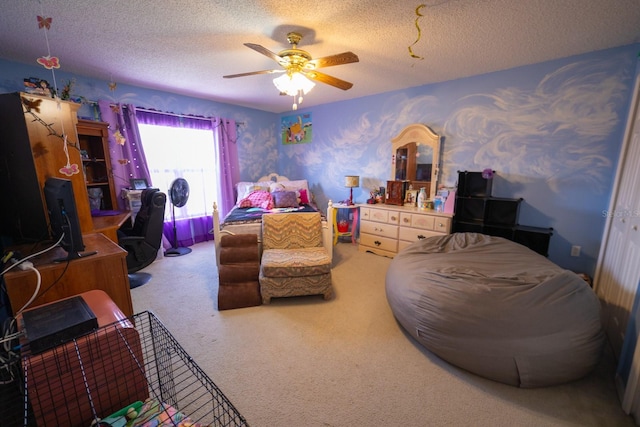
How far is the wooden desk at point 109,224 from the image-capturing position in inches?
93.6

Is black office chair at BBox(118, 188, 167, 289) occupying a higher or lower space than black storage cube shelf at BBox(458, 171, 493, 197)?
lower

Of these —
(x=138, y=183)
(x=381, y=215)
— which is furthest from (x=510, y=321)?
(x=138, y=183)

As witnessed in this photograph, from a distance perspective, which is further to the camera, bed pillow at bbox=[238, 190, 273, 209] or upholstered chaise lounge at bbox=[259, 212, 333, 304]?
bed pillow at bbox=[238, 190, 273, 209]

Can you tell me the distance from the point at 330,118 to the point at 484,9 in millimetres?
2969

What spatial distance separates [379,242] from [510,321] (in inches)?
90.7

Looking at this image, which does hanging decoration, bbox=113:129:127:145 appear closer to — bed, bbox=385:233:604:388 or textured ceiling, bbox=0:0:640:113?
textured ceiling, bbox=0:0:640:113

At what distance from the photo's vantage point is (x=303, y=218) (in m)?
3.02

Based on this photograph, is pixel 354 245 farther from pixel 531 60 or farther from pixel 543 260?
pixel 531 60

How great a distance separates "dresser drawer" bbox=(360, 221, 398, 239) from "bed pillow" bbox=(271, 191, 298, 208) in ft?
3.62

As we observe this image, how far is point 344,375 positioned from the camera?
1.69m

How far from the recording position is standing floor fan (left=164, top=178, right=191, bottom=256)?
3.77 m

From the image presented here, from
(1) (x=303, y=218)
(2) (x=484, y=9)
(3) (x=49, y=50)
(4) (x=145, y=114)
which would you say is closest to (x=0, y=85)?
(3) (x=49, y=50)

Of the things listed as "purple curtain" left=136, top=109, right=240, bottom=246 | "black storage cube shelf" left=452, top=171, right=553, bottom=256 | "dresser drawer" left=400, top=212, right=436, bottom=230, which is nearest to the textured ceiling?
"purple curtain" left=136, top=109, right=240, bottom=246

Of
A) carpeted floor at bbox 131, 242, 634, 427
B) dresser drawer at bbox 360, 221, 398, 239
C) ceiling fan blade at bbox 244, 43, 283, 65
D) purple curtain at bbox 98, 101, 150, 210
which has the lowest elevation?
carpeted floor at bbox 131, 242, 634, 427
